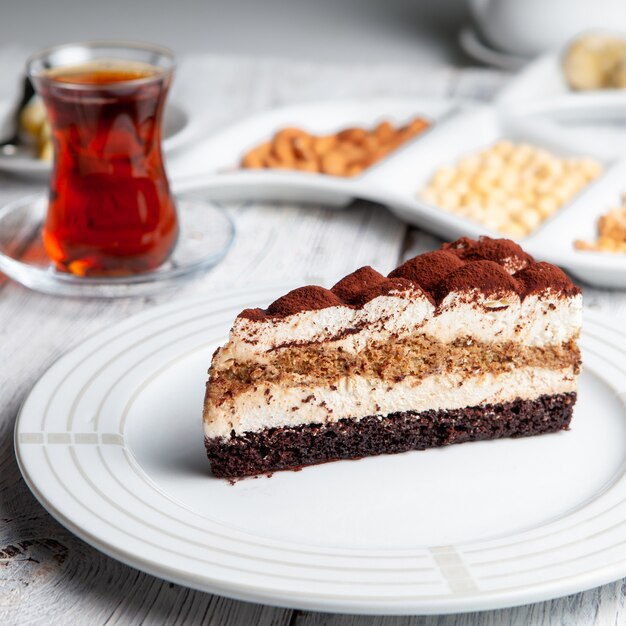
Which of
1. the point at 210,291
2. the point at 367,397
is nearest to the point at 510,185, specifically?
the point at 210,291

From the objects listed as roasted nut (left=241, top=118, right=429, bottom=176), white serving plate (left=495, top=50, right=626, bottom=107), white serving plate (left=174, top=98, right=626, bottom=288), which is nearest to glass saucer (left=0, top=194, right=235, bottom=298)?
white serving plate (left=174, top=98, right=626, bottom=288)

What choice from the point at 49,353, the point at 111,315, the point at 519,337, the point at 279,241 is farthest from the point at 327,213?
the point at 519,337

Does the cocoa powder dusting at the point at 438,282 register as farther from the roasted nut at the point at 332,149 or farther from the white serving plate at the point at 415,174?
the roasted nut at the point at 332,149

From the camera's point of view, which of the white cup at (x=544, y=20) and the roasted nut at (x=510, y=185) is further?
the white cup at (x=544, y=20)

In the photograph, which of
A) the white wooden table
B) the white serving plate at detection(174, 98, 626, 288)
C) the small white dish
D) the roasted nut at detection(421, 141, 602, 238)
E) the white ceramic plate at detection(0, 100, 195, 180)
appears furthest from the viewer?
the small white dish

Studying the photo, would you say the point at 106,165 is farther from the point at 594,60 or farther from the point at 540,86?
the point at 594,60

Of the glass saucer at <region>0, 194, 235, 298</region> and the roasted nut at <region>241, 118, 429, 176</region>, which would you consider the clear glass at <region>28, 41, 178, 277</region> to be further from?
the roasted nut at <region>241, 118, 429, 176</region>

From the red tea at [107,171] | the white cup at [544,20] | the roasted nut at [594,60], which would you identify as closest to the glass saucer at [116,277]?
the red tea at [107,171]
